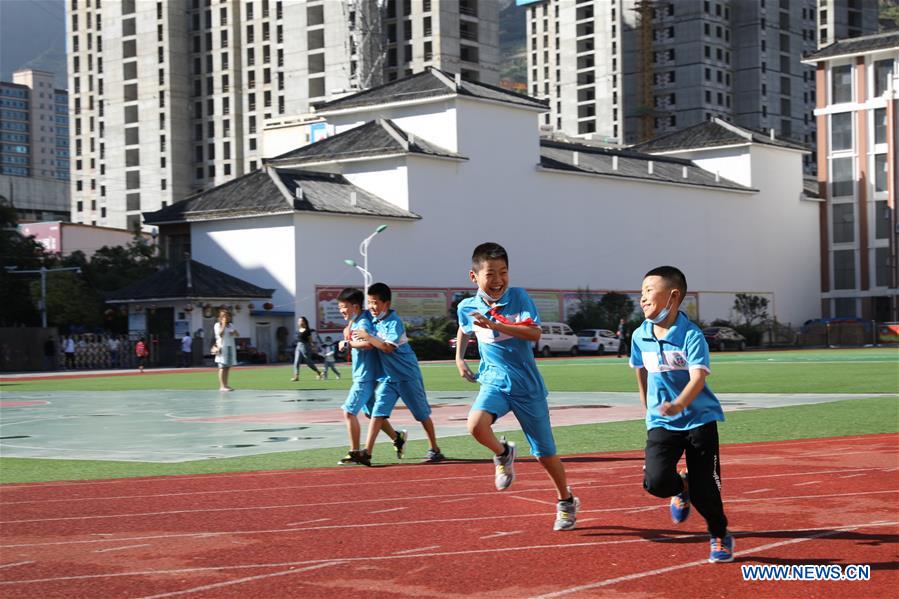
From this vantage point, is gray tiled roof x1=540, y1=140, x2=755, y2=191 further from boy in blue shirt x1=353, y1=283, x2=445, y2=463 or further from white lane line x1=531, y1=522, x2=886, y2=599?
white lane line x1=531, y1=522, x2=886, y2=599

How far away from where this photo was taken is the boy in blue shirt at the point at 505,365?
8680 millimetres

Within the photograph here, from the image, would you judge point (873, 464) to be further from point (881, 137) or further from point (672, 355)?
point (881, 137)

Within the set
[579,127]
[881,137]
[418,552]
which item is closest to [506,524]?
[418,552]

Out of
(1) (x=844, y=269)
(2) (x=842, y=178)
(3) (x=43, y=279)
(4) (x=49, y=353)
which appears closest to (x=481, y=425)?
(4) (x=49, y=353)

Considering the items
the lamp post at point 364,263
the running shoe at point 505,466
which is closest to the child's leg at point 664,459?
the running shoe at point 505,466

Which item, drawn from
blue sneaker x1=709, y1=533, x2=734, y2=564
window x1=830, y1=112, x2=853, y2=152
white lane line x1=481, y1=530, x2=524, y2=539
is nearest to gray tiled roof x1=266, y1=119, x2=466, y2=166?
window x1=830, y1=112, x2=853, y2=152

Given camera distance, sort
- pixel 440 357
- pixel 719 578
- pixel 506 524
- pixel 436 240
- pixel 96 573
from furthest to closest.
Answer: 1. pixel 436 240
2. pixel 440 357
3. pixel 506 524
4. pixel 96 573
5. pixel 719 578

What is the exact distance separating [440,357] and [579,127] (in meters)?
95.0

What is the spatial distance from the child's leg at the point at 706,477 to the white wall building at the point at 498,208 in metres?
53.8

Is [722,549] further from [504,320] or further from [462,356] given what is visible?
[462,356]

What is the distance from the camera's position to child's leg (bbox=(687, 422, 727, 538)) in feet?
24.1

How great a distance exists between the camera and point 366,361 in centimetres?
1291

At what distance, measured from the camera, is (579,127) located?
493ft

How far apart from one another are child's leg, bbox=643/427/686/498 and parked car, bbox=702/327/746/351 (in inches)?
2371
